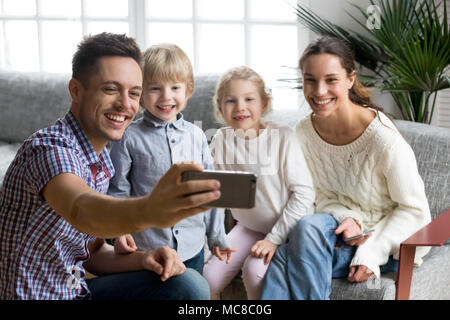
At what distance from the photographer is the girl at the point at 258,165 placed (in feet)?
4.43

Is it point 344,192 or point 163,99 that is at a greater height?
point 163,99

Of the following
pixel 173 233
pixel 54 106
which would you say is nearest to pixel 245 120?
pixel 173 233

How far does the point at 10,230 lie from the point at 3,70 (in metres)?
1.76

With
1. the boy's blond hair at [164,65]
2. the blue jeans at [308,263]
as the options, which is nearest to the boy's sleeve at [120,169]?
the boy's blond hair at [164,65]

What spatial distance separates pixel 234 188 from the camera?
0.65 meters

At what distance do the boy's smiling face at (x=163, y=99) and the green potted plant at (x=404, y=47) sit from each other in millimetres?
825

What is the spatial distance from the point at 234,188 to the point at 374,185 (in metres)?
0.78

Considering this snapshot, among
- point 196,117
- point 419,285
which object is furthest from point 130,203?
point 196,117

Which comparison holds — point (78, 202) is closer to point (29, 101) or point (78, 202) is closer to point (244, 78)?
point (244, 78)

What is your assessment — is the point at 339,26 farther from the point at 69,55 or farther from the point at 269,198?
the point at 69,55

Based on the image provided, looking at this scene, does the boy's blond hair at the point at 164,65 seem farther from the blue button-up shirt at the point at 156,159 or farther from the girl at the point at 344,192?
the girl at the point at 344,192

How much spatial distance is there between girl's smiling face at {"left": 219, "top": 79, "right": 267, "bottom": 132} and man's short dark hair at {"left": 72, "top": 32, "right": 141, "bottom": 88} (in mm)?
442

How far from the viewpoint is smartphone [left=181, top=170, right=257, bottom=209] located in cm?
64
